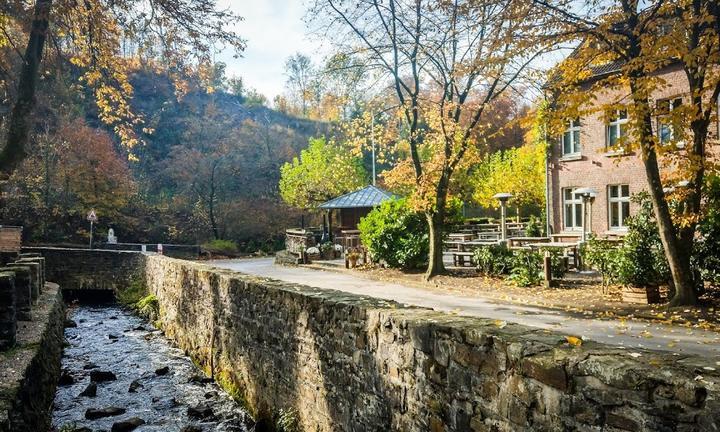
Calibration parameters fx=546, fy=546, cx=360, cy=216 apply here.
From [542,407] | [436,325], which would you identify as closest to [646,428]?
[542,407]

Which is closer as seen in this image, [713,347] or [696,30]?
[713,347]

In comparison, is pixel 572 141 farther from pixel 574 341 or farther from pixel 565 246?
pixel 574 341

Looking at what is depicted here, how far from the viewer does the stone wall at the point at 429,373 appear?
104 inches

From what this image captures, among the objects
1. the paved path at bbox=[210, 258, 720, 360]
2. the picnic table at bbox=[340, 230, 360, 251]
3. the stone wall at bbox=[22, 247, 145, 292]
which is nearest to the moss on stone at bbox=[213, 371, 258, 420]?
the paved path at bbox=[210, 258, 720, 360]

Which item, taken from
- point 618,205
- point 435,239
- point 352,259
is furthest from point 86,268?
point 618,205

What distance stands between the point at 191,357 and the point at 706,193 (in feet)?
37.7

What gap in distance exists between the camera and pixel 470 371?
12.1ft

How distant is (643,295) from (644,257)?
0.85 meters

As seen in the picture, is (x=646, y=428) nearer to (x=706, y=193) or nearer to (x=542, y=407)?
(x=542, y=407)

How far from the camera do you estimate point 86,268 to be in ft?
72.4

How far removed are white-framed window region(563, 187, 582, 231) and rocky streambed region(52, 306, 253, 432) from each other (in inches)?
736

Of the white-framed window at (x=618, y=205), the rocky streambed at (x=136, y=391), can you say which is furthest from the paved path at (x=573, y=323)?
the white-framed window at (x=618, y=205)

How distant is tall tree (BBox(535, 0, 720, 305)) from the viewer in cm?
1003

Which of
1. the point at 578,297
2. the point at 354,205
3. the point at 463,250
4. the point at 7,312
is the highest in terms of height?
the point at 354,205
